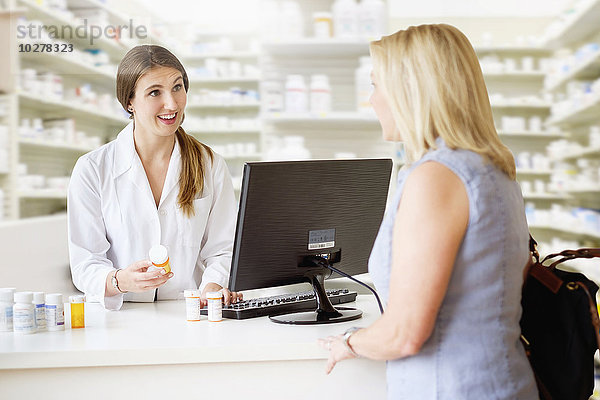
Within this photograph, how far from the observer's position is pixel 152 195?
203 centimetres

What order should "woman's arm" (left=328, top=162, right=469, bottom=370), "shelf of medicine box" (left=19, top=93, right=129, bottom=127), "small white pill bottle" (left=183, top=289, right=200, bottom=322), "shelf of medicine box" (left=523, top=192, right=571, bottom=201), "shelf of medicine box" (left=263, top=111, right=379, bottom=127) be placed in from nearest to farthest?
"woman's arm" (left=328, top=162, right=469, bottom=370) < "small white pill bottle" (left=183, top=289, right=200, bottom=322) < "shelf of medicine box" (left=263, top=111, right=379, bottom=127) < "shelf of medicine box" (left=19, top=93, right=129, bottom=127) < "shelf of medicine box" (left=523, top=192, right=571, bottom=201)

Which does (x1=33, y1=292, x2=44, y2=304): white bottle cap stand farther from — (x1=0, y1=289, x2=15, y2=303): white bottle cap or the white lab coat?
the white lab coat

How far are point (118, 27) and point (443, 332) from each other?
6.32 m

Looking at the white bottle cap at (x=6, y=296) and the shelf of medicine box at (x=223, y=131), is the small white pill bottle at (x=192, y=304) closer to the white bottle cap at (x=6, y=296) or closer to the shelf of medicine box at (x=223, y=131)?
the white bottle cap at (x=6, y=296)

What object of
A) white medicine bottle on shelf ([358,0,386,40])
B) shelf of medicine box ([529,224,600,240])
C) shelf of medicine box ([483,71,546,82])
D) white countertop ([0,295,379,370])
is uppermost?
shelf of medicine box ([483,71,546,82])

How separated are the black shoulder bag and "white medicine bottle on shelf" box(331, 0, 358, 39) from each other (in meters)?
2.74

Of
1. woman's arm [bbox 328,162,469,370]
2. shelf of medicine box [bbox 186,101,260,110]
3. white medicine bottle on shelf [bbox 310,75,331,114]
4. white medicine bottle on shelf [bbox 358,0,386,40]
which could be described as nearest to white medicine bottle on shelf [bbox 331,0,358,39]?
white medicine bottle on shelf [bbox 358,0,386,40]

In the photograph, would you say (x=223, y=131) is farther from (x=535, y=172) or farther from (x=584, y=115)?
(x=584, y=115)

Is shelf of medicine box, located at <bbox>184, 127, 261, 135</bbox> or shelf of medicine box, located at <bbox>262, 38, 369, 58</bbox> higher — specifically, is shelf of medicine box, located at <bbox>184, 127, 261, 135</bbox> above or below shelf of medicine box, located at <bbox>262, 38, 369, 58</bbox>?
below

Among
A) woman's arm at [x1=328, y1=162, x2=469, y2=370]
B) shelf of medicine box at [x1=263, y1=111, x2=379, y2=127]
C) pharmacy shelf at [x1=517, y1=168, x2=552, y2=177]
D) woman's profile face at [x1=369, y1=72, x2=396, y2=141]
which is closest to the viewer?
woman's arm at [x1=328, y1=162, x2=469, y2=370]

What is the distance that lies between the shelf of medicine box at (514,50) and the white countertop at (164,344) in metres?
6.94

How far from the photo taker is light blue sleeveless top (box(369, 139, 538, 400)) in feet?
3.82

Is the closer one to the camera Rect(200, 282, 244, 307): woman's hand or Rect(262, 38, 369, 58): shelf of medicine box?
Rect(200, 282, 244, 307): woman's hand

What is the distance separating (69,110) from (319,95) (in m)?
3.15
